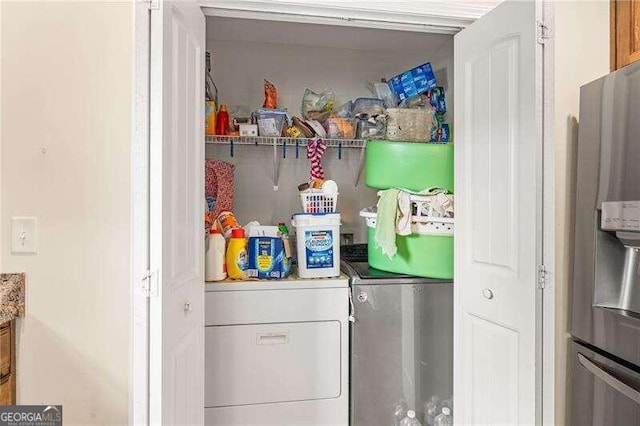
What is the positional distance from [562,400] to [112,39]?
206cm

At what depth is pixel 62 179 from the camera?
1.38 m

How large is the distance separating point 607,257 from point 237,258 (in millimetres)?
1476

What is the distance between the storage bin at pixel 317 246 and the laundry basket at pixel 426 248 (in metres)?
0.29

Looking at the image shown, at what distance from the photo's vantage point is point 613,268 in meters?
1.45

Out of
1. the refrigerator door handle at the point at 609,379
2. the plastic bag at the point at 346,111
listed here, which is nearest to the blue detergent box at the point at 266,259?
the plastic bag at the point at 346,111

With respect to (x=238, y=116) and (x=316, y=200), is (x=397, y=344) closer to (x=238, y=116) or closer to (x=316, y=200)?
(x=316, y=200)

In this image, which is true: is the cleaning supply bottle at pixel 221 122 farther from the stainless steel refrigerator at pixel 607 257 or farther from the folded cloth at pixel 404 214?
the stainless steel refrigerator at pixel 607 257

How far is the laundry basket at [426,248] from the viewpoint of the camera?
201 centimetres

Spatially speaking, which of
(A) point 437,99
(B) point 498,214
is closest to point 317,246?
(B) point 498,214

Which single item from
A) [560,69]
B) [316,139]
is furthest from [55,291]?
[560,69]

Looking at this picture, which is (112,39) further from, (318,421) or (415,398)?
(415,398)

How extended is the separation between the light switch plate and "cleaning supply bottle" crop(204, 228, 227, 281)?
722 millimetres

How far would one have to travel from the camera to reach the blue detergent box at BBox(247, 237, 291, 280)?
2053 millimetres

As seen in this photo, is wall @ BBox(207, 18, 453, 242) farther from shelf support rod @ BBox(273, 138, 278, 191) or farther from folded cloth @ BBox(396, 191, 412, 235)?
folded cloth @ BBox(396, 191, 412, 235)
